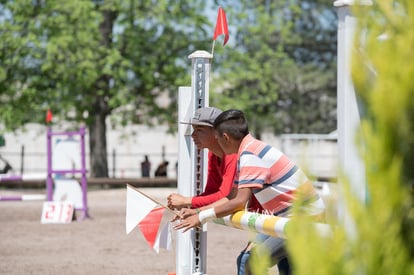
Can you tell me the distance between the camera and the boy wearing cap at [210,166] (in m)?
5.21

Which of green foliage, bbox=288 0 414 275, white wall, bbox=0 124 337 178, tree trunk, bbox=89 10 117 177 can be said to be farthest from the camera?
white wall, bbox=0 124 337 178

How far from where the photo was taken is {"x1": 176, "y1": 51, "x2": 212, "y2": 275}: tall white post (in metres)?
5.96

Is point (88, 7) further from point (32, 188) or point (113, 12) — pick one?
point (32, 188)

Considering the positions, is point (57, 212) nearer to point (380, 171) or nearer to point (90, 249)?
point (90, 249)

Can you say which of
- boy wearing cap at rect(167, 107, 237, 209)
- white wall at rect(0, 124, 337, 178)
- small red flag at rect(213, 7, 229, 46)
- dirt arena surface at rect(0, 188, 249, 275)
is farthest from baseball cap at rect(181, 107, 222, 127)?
white wall at rect(0, 124, 337, 178)

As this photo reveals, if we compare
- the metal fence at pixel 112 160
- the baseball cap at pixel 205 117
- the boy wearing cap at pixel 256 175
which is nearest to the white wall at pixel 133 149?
the metal fence at pixel 112 160

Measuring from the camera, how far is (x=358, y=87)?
6.74 ft

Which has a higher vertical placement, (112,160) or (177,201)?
(177,201)

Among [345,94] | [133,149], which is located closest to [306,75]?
[133,149]

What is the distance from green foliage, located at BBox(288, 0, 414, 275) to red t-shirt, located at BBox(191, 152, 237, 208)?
3112 mm

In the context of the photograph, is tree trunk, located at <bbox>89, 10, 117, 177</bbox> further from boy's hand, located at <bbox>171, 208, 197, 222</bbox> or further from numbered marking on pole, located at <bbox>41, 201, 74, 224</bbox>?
boy's hand, located at <bbox>171, 208, 197, 222</bbox>

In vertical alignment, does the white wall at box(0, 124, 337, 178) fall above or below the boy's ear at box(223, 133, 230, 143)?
below

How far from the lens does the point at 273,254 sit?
4906mm

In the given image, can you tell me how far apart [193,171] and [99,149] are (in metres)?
26.9
